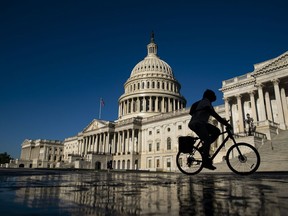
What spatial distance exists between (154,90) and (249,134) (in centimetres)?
5865

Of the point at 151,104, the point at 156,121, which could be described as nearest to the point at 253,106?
the point at 156,121

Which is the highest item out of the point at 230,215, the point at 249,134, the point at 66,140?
the point at 66,140

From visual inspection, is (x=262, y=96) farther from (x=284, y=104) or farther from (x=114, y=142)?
(x=114, y=142)

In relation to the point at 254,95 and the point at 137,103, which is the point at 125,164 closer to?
the point at 137,103

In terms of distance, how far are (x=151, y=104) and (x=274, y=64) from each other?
5189cm

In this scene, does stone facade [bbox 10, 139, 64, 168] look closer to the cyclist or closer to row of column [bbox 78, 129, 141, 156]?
row of column [bbox 78, 129, 141, 156]

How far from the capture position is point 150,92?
88562 mm

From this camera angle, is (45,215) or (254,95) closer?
Answer: (45,215)

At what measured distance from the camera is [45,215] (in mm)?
1949

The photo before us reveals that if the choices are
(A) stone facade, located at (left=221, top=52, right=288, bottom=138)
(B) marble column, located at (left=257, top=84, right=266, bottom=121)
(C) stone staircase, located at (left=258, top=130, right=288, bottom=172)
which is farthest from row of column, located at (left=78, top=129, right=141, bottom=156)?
(C) stone staircase, located at (left=258, top=130, right=288, bottom=172)

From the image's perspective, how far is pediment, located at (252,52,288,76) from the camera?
3841 cm

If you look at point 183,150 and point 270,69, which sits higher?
point 270,69

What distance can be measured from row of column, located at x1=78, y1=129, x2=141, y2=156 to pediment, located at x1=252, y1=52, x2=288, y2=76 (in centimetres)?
4322

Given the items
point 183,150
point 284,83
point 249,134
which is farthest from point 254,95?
point 183,150
